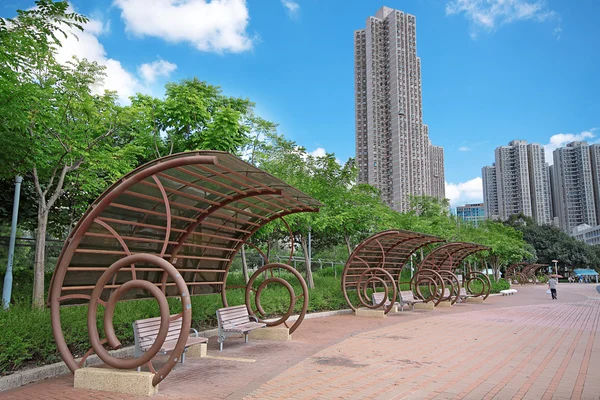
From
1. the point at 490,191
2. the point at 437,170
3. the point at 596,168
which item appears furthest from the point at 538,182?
the point at 437,170

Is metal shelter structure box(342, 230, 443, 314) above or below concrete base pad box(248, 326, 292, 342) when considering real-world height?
above

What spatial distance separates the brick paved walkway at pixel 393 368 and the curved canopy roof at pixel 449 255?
889cm

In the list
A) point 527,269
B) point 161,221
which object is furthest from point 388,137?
point 161,221

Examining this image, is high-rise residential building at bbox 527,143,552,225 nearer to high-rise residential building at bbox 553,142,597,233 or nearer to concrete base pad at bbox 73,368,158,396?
high-rise residential building at bbox 553,142,597,233

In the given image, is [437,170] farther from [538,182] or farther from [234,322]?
[234,322]

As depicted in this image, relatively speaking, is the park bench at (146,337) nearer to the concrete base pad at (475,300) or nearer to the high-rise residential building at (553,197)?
the concrete base pad at (475,300)

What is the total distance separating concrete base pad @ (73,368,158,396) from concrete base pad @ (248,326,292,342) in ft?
13.6

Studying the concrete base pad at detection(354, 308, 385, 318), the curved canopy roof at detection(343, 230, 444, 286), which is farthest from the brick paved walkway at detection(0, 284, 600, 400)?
the curved canopy roof at detection(343, 230, 444, 286)

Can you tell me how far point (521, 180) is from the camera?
344 ft

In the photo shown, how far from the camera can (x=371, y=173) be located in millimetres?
54719

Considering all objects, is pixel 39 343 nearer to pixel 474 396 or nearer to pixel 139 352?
pixel 139 352

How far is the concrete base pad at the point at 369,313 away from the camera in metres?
14.1

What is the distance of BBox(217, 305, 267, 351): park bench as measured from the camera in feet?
27.5

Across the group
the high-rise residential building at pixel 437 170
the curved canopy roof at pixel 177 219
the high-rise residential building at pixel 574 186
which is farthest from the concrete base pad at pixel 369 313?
the high-rise residential building at pixel 574 186
